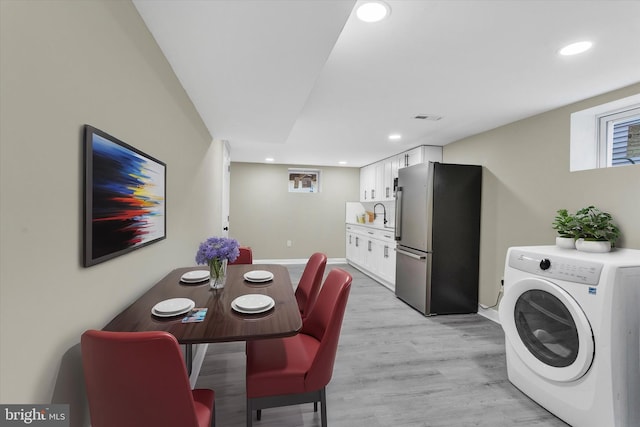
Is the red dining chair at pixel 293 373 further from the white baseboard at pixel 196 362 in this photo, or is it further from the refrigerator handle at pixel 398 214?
the refrigerator handle at pixel 398 214

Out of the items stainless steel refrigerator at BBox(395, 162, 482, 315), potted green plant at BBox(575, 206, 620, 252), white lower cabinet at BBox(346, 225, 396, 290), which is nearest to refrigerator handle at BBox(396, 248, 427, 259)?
stainless steel refrigerator at BBox(395, 162, 482, 315)

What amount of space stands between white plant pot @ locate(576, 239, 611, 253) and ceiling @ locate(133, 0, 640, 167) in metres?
1.22

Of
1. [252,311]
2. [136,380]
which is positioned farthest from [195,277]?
[136,380]

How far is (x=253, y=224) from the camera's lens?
21.5 feet

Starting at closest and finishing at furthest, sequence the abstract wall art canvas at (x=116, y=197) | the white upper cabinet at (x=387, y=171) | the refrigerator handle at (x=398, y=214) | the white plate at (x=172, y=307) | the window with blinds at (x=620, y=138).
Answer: the abstract wall art canvas at (x=116, y=197), the white plate at (x=172, y=307), the window with blinds at (x=620, y=138), the refrigerator handle at (x=398, y=214), the white upper cabinet at (x=387, y=171)

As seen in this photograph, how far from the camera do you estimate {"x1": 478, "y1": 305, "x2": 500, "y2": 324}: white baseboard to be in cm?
341

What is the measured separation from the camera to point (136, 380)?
2.90 feet

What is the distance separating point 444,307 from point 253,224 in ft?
14.2

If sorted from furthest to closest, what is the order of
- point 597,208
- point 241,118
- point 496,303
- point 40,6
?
point 496,303
point 241,118
point 597,208
point 40,6

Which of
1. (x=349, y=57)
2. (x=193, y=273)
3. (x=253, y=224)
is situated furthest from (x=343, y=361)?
(x=253, y=224)

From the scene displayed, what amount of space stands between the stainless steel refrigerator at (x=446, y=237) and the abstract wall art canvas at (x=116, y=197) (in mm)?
2994

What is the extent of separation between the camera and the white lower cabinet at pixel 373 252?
15.5ft

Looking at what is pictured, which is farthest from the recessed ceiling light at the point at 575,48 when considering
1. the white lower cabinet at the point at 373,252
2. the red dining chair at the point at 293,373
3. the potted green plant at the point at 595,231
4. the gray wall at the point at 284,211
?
the gray wall at the point at 284,211

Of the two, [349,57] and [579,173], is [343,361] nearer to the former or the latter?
[349,57]
